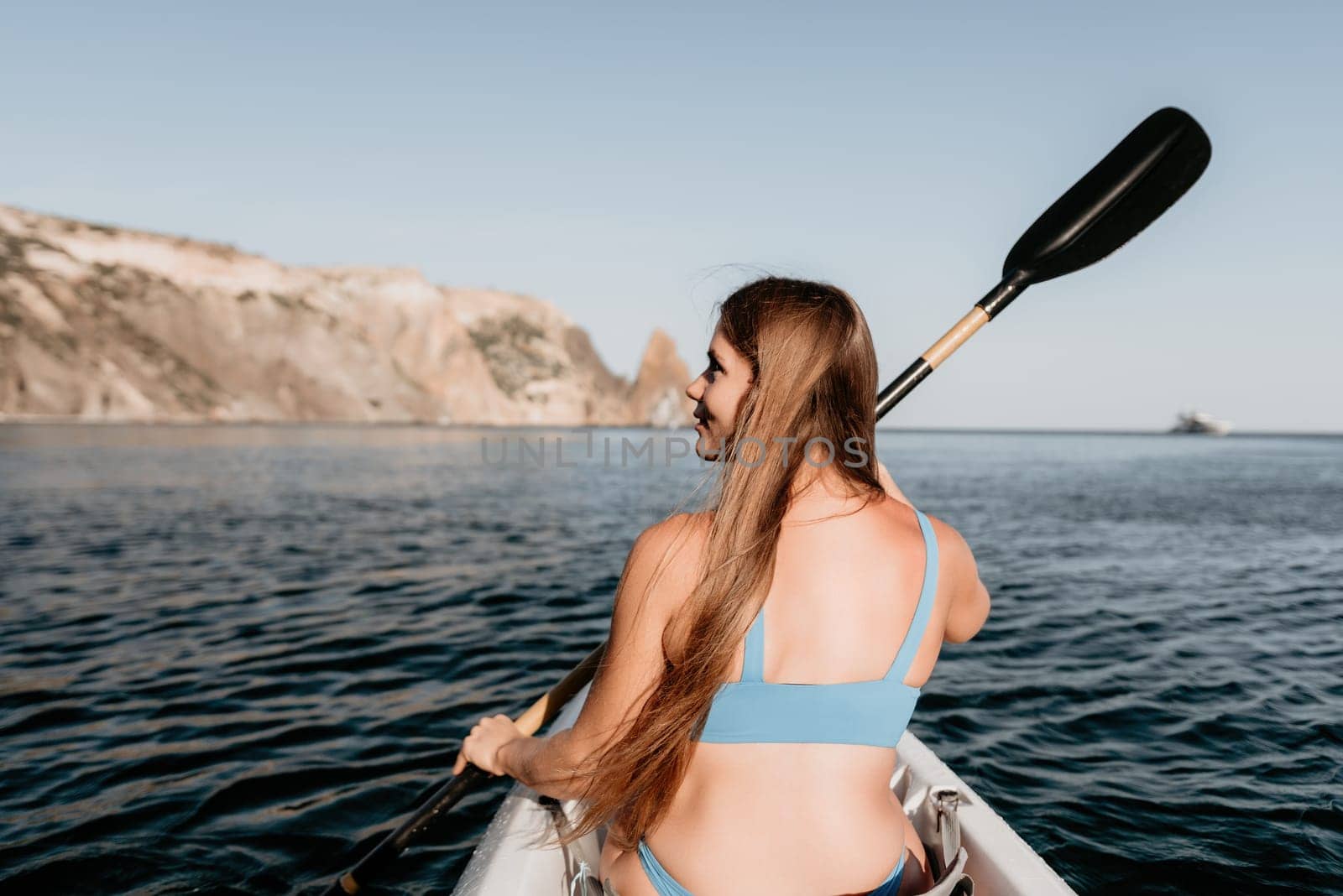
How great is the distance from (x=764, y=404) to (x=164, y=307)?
10357cm

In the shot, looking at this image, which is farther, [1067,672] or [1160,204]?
[1067,672]

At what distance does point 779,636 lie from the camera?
1714 millimetres

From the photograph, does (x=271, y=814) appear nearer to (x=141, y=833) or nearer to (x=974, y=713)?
(x=141, y=833)

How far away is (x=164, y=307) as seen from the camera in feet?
284

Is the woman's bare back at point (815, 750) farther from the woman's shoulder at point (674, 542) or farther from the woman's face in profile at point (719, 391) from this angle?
the woman's face in profile at point (719, 391)

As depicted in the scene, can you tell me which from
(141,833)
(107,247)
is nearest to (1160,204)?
(141,833)

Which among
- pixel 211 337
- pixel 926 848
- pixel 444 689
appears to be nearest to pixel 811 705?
pixel 926 848

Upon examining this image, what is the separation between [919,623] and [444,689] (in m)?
5.61

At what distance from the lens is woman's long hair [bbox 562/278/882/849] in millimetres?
1705

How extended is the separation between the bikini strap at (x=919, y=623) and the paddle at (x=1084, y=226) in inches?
60.1

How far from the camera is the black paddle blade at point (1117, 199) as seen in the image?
344 cm

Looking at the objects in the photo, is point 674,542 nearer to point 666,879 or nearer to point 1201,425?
point 666,879

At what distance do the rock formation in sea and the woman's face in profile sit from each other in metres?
92.7

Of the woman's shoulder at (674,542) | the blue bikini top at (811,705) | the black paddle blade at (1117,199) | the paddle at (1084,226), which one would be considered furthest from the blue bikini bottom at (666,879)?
the black paddle blade at (1117,199)
